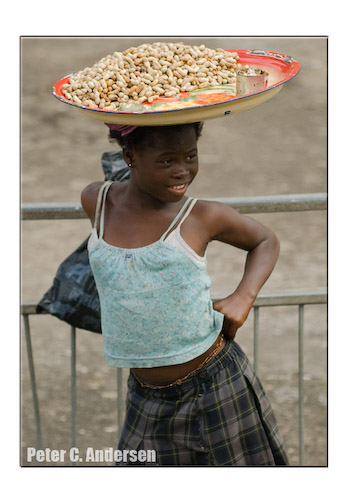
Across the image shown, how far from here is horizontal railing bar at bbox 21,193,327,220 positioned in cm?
318

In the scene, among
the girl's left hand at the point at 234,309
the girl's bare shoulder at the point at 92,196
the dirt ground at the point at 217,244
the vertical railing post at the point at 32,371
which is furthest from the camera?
the dirt ground at the point at 217,244

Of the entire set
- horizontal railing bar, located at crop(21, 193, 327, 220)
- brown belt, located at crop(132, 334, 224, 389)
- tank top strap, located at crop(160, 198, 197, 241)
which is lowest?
brown belt, located at crop(132, 334, 224, 389)

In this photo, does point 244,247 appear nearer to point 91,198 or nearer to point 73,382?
point 91,198

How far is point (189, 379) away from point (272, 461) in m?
0.48

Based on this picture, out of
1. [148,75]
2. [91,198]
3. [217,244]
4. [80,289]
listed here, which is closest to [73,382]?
[80,289]

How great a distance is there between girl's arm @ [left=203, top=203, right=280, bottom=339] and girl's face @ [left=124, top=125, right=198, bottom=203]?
0.19m

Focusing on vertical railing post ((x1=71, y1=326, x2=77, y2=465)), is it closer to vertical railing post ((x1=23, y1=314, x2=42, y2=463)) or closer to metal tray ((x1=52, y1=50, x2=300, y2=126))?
vertical railing post ((x1=23, y1=314, x2=42, y2=463))

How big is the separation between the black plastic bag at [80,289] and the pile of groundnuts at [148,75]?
0.56 m

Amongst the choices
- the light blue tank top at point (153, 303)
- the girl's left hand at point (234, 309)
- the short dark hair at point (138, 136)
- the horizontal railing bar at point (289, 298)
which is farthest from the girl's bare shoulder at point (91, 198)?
the horizontal railing bar at point (289, 298)

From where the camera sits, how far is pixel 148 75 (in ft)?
8.22

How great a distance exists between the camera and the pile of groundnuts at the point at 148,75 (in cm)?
247

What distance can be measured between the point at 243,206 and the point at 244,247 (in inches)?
20.1

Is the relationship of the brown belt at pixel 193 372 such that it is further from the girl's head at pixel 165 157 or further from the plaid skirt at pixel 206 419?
the girl's head at pixel 165 157

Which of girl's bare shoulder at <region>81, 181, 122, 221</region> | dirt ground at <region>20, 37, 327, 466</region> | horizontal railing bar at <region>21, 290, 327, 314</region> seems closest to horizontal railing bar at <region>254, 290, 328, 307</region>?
horizontal railing bar at <region>21, 290, 327, 314</region>
